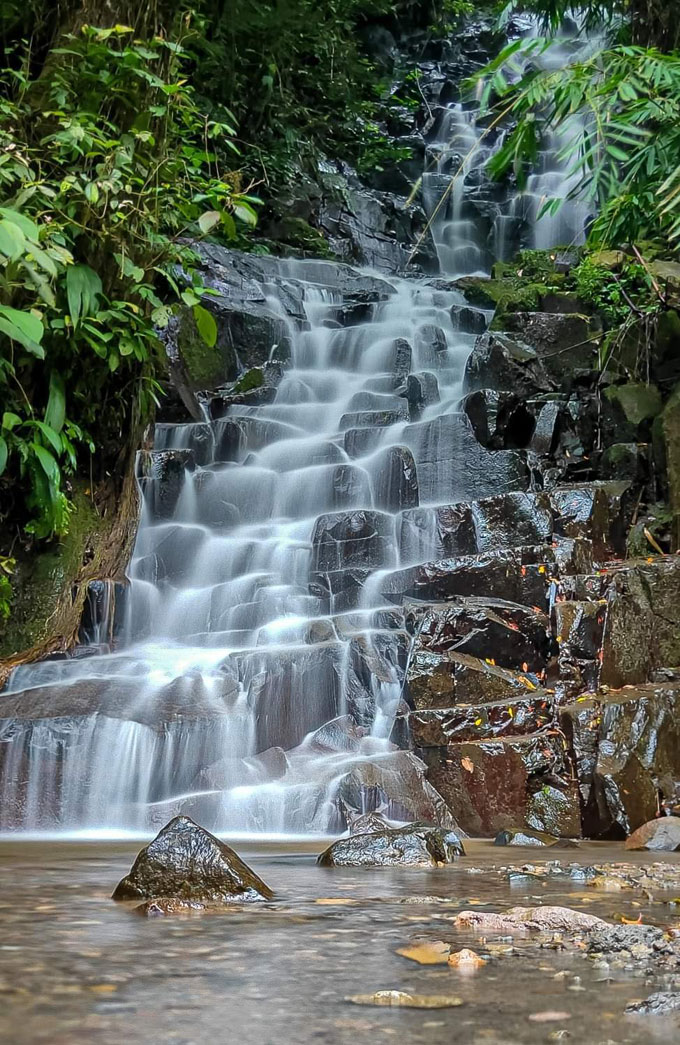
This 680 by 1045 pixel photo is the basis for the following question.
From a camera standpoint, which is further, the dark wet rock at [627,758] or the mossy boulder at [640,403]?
the mossy boulder at [640,403]

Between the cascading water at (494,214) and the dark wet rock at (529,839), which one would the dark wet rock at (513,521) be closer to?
the dark wet rock at (529,839)

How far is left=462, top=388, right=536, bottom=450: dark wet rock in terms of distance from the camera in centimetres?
948

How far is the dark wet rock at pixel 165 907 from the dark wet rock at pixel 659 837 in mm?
2372

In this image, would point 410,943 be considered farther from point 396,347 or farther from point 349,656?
point 396,347

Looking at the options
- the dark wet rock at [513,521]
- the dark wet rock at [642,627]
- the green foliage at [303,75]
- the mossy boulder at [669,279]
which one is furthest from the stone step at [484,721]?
the green foliage at [303,75]

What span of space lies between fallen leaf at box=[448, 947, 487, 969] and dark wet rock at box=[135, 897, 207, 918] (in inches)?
34.1

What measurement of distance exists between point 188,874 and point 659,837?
2.39m

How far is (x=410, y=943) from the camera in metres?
2.07

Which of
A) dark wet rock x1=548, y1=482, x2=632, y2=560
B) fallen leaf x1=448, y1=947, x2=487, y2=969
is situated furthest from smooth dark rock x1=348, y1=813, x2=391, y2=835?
dark wet rock x1=548, y1=482, x2=632, y2=560

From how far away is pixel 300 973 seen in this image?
1817mm

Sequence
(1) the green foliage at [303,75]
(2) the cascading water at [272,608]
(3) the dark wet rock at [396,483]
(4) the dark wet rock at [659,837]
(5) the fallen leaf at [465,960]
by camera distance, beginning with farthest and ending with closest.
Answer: (1) the green foliage at [303,75] → (3) the dark wet rock at [396,483] → (2) the cascading water at [272,608] → (4) the dark wet rock at [659,837] → (5) the fallen leaf at [465,960]

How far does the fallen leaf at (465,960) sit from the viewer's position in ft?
6.05

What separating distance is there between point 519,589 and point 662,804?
1.99 metres

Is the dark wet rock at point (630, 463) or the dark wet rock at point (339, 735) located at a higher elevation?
the dark wet rock at point (630, 463)
